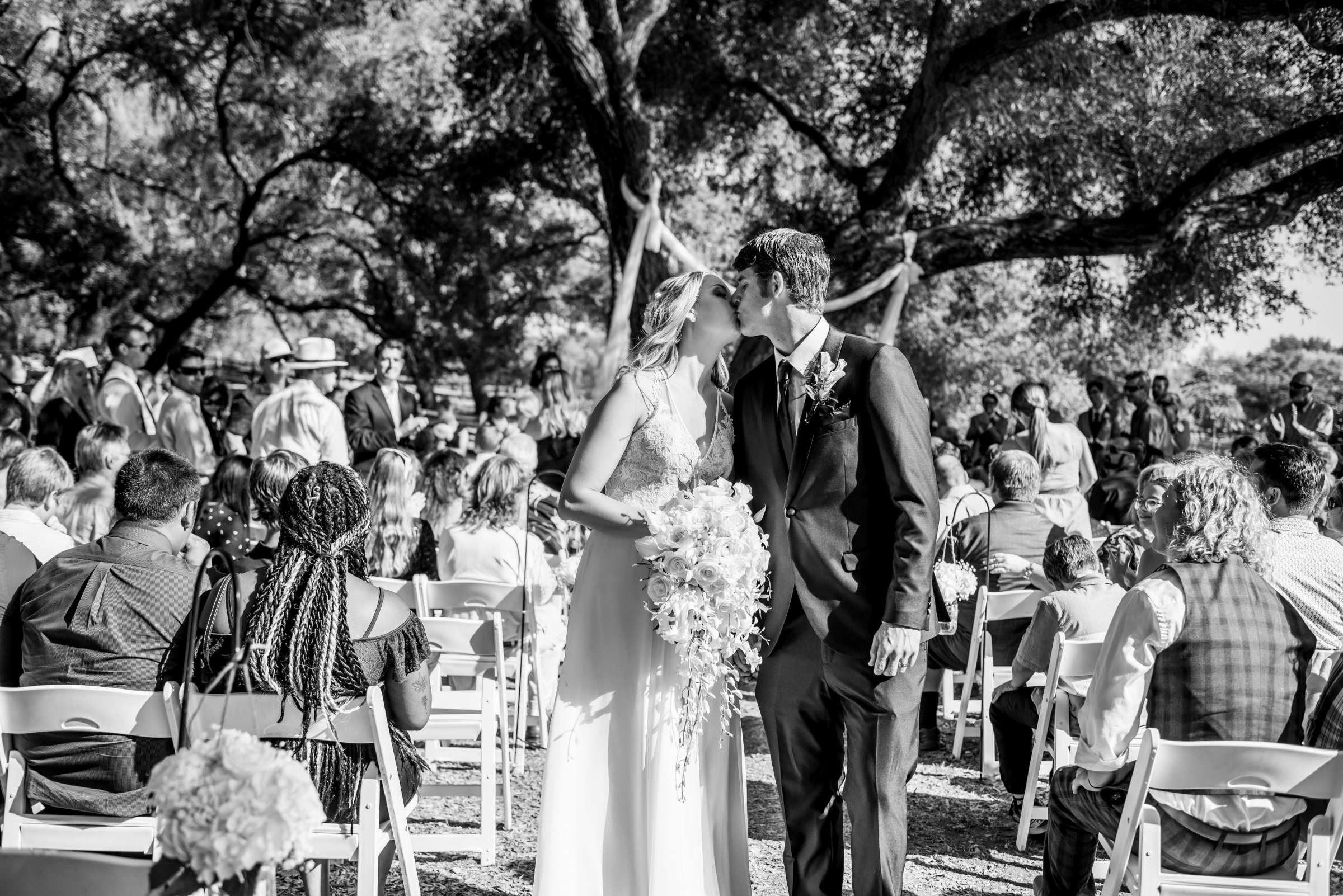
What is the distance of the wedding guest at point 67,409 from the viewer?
9.77 metres

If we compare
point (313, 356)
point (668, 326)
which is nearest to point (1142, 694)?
point (668, 326)

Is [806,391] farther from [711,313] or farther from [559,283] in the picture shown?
[559,283]

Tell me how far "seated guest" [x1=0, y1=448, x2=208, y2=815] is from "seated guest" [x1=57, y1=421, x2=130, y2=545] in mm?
2556

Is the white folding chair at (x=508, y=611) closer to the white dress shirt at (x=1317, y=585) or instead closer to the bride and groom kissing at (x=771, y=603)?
the bride and groom kissing at (x=771, y=603)

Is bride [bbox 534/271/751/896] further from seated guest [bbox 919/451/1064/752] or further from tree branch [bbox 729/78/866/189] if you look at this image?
tree branch [bbox 729/78/866/189]

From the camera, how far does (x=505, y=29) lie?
43.0 ft

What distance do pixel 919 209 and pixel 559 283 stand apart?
8717mm

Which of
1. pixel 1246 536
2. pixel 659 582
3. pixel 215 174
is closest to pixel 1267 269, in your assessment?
pixel 1246 536

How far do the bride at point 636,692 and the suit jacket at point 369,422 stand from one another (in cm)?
570

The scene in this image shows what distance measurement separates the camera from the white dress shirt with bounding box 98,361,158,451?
938 cm

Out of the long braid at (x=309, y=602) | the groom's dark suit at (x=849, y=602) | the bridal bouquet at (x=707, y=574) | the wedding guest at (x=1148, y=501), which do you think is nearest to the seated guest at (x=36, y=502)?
the long braid at (x=309, y=602)

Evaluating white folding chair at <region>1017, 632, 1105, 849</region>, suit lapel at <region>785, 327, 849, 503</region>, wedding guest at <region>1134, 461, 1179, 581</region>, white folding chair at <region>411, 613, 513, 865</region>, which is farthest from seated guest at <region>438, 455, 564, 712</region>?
wedding guest at <region>1134, 461, 1179, 581</region>

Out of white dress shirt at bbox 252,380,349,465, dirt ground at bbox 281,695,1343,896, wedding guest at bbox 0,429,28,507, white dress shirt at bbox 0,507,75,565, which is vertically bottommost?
dirt ground at bbox 281,695,1343,896

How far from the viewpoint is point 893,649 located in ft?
10.4
